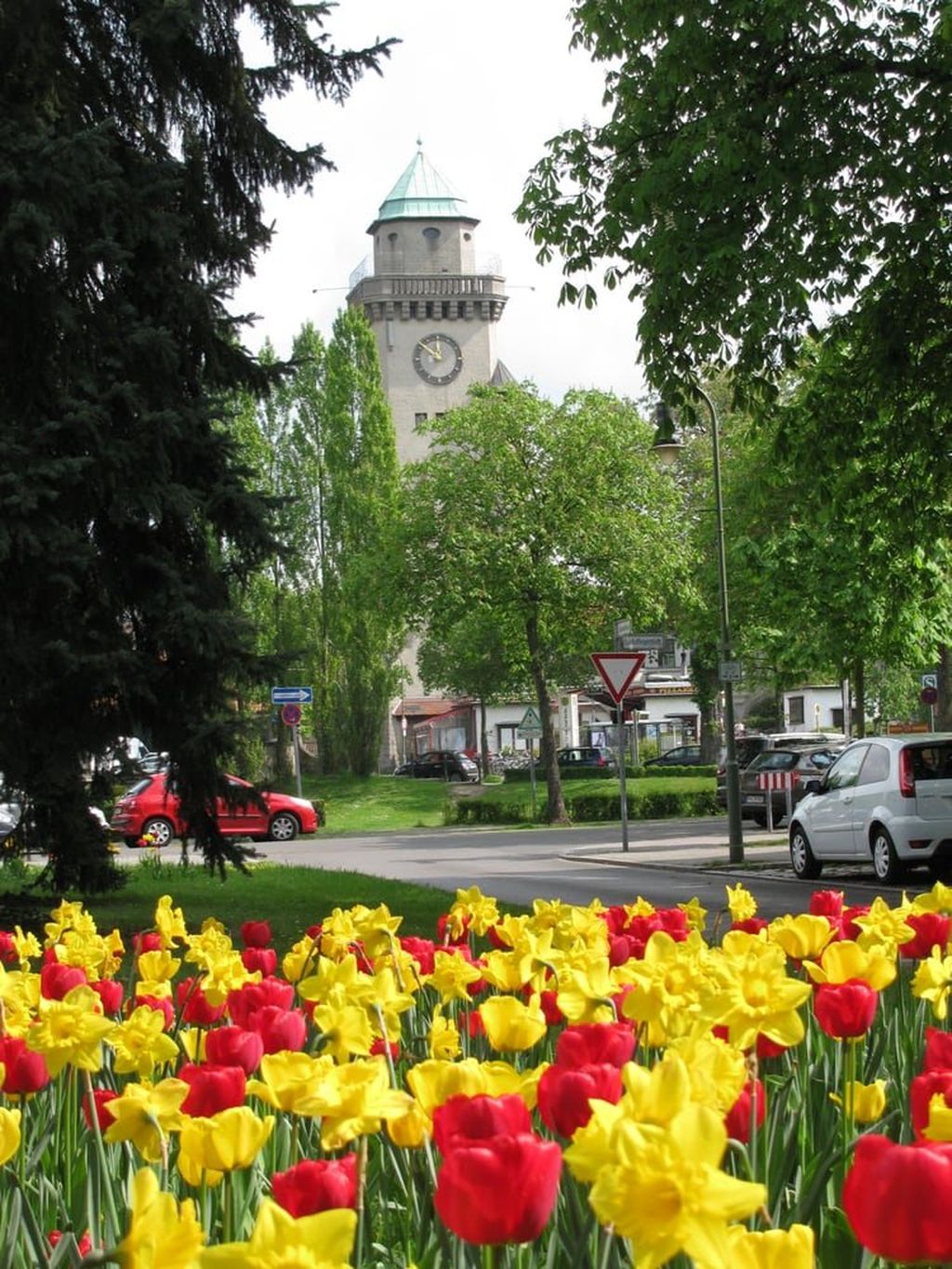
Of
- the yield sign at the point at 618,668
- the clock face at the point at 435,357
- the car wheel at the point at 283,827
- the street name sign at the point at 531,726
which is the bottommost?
the car wheel at the point at 283,827

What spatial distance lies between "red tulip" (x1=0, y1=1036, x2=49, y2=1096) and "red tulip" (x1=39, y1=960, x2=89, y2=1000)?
2.80ft

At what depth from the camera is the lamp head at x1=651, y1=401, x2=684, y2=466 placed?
16719 mm

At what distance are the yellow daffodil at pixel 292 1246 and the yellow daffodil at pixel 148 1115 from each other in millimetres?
1046

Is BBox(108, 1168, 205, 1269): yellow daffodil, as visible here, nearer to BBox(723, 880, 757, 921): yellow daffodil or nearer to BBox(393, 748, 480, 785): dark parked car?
BBox(723, 880, 757, 921): yellow daffodil

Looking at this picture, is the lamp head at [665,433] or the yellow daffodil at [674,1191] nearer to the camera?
the yellow daffodil at [674,1191]

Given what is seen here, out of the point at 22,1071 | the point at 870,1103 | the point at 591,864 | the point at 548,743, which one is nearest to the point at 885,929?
the point at 870,1103

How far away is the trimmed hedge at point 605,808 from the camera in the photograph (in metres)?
41.0

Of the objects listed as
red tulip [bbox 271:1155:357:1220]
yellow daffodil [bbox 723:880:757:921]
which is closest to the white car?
yellow daffodil [bbox 723:880:757:921]

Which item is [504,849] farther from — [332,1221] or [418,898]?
[332,1221]

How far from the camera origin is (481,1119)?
5.81 ft

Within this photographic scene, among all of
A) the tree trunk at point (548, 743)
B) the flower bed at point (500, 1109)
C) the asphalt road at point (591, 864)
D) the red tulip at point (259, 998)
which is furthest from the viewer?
the tree trunk at point (548, 743)

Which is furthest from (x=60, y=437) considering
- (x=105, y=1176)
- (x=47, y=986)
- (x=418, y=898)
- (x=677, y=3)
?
(x=105, y=1176)

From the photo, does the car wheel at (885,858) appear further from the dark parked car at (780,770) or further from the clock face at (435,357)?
the clock face at (435,357)

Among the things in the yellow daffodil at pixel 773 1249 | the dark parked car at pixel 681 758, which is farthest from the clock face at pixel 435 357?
the yellow daffodil at pixel 773 1249
